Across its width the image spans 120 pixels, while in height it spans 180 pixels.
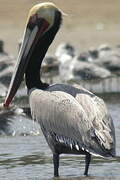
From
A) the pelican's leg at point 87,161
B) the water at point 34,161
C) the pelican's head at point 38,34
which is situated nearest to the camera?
the pelican's leg at point 87,161

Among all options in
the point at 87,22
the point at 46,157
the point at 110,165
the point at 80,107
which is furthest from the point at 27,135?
the point at 87,22

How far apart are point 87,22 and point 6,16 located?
275cm

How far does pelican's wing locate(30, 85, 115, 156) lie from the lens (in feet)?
23.7

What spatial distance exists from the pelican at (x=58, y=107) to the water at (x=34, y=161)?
0.25 m

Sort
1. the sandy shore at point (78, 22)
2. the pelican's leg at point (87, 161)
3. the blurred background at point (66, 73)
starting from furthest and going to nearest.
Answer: the sandy shore at point (78, 22) < the blurred background at point (66, 73) < the pelican's leg at point (87, 161)

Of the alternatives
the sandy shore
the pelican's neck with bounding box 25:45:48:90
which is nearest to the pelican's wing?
the pelican's neck with bounding box 25:45:48:90

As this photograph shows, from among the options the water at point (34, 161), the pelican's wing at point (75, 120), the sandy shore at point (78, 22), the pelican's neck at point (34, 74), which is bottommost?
the sandy shore at point (78, 22)

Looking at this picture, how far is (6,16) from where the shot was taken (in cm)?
2725

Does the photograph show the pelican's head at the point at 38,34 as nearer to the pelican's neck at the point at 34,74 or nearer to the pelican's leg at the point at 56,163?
the pelican's neck at the point at 34,74

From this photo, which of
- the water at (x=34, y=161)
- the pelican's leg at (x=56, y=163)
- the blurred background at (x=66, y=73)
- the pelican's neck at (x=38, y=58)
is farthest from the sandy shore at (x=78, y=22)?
the pelican's leg at (x=56, y=163)

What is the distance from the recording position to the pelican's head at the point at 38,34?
317 inches

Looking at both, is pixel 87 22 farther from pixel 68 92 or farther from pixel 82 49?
pixel 68 92

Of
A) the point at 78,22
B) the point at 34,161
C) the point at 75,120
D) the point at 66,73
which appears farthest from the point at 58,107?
the point at 78,22

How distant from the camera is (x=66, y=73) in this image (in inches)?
703
